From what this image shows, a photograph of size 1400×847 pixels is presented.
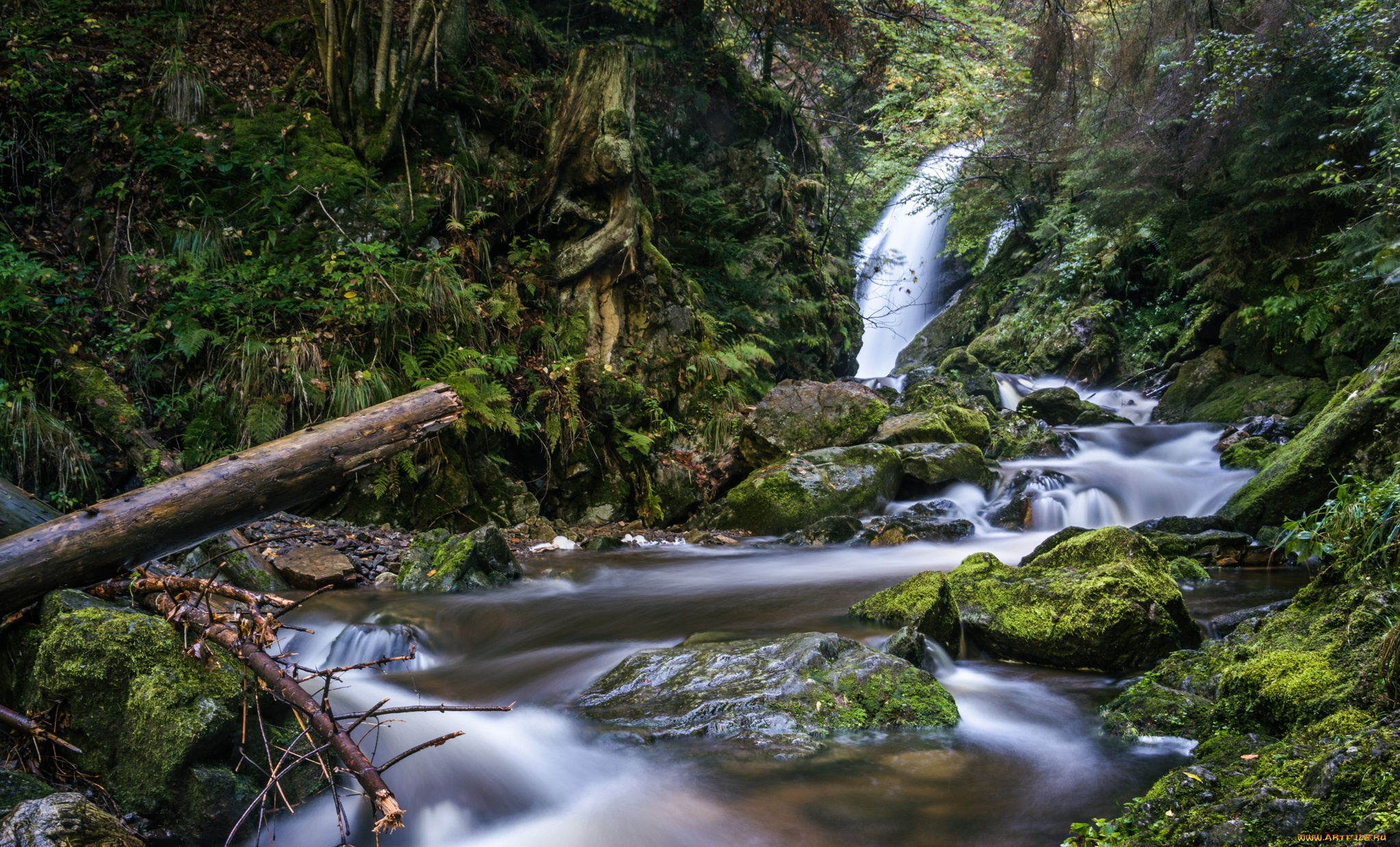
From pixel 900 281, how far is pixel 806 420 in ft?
46.6

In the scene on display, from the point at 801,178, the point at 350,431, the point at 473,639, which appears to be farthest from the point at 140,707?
the point at 801,178

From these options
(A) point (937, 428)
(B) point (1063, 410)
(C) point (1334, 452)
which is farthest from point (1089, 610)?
(B) point (1063, 410)

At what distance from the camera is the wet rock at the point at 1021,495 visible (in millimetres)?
8656

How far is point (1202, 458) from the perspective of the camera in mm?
10102

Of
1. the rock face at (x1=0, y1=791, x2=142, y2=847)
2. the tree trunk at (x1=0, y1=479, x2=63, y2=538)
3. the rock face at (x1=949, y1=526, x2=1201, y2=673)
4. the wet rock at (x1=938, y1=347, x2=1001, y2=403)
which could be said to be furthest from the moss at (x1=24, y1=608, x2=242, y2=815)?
the wet rock at (x1=938, y1=347, x2=1001, y2=403)

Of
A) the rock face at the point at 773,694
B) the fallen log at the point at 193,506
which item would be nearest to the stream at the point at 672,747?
the rock face at the point at 773,694

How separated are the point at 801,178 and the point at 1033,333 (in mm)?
Answer: 6858

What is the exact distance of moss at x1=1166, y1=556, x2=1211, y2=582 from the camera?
18.5 feet

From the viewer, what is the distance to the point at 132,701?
8.49ft

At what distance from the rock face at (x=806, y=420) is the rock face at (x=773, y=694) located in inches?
218

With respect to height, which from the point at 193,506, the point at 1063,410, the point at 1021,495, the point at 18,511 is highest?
the point at 193,506

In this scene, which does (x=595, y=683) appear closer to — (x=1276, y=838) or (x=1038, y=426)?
(x=1276, y=838)

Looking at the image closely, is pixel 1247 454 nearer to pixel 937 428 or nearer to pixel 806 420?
pixel 937 428

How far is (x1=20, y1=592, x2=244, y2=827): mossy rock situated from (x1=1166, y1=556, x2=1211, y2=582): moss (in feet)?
20.3
